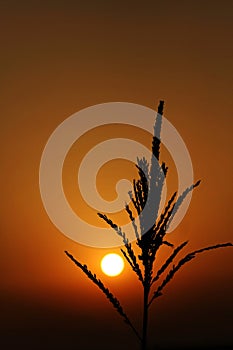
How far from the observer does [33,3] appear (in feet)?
9.64

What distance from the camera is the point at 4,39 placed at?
2.97 metres

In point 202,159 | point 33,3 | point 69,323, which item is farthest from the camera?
point 69,323

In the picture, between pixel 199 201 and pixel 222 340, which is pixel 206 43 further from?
pixel 222 340

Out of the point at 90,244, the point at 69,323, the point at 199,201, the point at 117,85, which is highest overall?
the point at 117,85

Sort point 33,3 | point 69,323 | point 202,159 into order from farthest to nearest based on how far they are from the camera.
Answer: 1. point 69,323
2. point 202,159
3. point 33,3

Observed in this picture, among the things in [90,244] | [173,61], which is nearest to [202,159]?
[173,61]

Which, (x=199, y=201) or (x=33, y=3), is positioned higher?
(x=33, y=3)

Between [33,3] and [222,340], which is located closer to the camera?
[33,3]

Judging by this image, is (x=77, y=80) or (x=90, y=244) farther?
(x=90, y=244)

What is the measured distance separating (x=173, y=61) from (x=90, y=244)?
1.14 meters

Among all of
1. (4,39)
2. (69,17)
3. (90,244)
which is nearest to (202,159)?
(90,244)

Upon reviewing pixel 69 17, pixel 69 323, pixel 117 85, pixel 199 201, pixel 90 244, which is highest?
pixel 69 17

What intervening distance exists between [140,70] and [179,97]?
27cm

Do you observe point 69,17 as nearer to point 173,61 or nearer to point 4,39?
point 4,39
